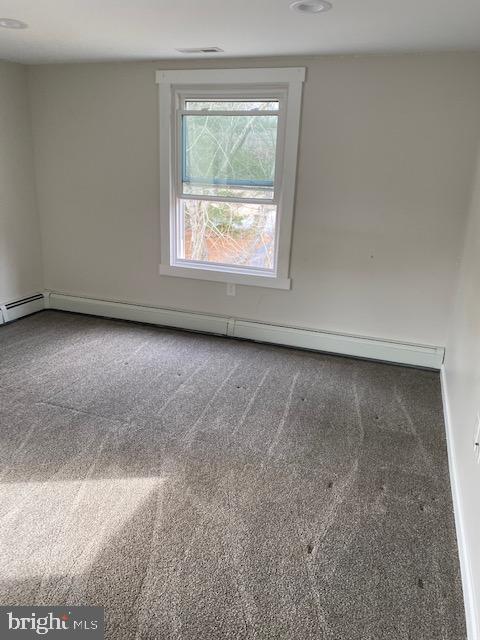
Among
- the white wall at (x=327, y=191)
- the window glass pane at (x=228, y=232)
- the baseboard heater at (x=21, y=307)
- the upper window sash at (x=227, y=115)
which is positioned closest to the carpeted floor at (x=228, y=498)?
the white wall at (x=327, y=191)

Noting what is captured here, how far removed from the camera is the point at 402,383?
133 inches

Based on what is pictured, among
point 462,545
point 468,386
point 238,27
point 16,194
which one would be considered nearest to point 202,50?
point 238,27

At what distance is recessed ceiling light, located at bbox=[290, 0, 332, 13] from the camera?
6.96 feet

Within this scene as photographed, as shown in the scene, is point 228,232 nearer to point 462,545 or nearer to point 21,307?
point 21,307

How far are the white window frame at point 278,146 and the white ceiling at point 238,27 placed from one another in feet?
0.66

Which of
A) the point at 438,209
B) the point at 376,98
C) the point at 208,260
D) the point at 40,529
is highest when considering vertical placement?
the point at 376,98

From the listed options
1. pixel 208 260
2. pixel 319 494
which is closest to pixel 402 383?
pixel 319 494

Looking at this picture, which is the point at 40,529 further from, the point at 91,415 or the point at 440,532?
the point at 440,532

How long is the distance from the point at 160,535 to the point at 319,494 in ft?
2.50

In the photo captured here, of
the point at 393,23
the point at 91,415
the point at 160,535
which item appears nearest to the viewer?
the point at 160,535

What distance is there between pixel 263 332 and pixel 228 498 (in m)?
2.03

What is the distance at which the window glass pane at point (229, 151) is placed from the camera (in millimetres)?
3631

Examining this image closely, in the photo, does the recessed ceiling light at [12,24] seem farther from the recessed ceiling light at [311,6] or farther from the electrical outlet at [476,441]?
the electrical outlet at [476,441]

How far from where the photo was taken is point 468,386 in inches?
88.3
